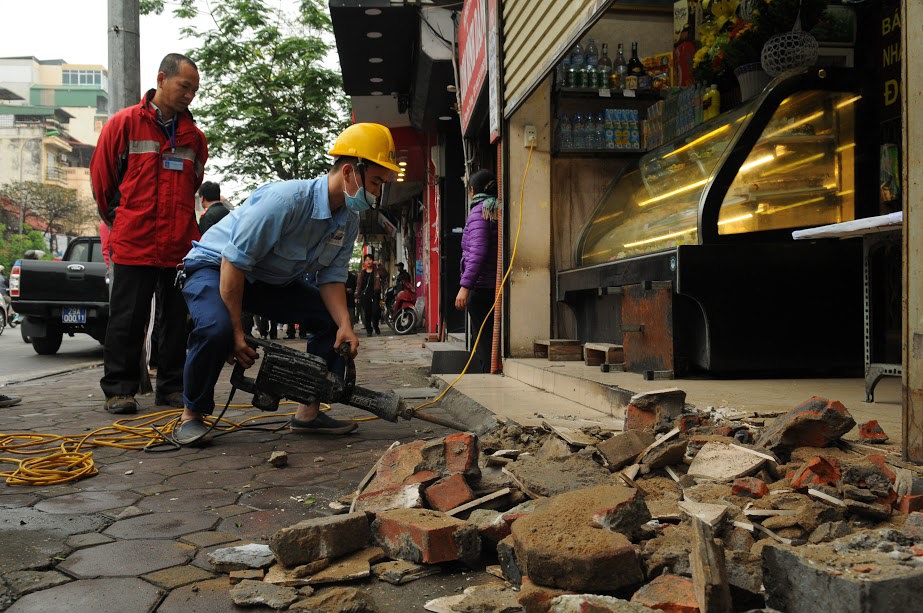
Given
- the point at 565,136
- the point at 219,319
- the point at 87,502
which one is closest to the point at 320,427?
the point at 219,319

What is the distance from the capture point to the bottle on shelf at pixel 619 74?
613cm

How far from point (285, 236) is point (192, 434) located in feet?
3.64

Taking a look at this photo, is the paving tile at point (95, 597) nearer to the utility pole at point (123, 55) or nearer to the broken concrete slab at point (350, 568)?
the broken concrete slab at point (350, 568)

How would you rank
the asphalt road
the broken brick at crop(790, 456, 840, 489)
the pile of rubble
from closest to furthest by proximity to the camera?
1. the pile of rubble
2. the broken brick at crop(790, 456, 840, 489)
3. the asphalt road

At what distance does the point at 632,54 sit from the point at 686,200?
2211 millimetres

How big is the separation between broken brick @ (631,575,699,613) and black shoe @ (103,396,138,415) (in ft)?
13.2

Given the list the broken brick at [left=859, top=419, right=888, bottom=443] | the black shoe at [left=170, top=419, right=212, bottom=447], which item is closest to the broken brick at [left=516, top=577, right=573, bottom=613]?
the broken brick at [left=859, top=419, right=888, bottom=443]

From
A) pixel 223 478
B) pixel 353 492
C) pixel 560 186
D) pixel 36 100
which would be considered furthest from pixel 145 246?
pixel 36 100

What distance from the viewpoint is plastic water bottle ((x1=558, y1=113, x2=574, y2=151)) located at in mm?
6078

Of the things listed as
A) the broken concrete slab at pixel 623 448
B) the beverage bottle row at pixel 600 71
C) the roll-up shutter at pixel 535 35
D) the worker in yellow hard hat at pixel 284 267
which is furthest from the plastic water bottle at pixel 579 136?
the broken concrete slab at pixel 623 448

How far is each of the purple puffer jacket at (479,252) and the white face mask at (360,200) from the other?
256 cm

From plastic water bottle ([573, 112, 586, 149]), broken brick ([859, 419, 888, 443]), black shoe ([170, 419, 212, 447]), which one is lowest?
black shoe ([170, 419, 212, 447])

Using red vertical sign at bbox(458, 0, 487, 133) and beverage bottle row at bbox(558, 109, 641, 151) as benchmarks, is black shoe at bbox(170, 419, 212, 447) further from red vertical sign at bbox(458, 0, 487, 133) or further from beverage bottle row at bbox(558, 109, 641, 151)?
red vertical sign at bbox(458, 0, 487, 133)

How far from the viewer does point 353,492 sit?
2908 millimetres
